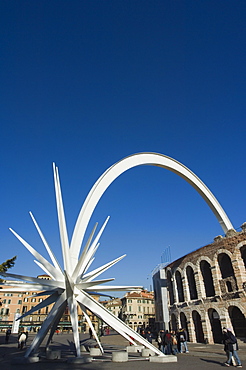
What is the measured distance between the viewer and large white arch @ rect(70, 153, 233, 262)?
1829 centimetres

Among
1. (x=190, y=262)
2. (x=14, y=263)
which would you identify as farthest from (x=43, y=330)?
(x=190, y=262)

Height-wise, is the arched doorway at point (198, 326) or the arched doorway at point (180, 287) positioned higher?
the arched doorway at point (180, 287)

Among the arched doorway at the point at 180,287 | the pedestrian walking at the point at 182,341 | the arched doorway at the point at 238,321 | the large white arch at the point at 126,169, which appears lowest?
the pedestrian walking at the point at 182,341

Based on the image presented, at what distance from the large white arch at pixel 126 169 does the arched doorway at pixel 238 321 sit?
11734mm

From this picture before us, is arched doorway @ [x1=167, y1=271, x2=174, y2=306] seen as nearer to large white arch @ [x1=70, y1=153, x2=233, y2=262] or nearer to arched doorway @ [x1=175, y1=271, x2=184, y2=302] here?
arched doorway @ [x1=175, y1=271, x2=184, y2=302]

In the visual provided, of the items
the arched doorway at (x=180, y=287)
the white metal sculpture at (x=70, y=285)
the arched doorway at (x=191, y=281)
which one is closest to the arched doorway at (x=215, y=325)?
the arched doorway at (x=191, y=281)

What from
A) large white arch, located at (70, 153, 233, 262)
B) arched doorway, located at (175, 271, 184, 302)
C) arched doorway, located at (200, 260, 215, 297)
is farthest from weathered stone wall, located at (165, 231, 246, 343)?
large white arch, located at (70, 153, 233, 262)

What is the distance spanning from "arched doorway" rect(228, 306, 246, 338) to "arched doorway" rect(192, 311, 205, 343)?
4407mm

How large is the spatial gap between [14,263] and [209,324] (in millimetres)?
20873

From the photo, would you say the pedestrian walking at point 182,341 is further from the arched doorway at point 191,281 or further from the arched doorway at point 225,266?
the arched doorway at point 191,281

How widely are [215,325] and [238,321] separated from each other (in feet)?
8.98

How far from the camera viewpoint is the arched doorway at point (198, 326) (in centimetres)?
2658

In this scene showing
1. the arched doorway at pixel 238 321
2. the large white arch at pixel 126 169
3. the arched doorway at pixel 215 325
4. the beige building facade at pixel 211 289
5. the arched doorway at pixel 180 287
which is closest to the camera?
the large white arch at pixel 126 169

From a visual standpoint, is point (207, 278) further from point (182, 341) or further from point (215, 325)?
point (182, 341)
